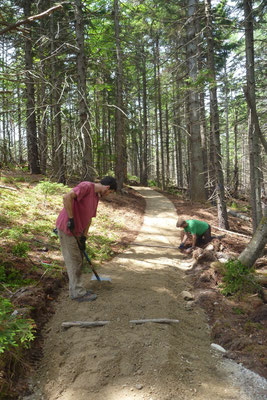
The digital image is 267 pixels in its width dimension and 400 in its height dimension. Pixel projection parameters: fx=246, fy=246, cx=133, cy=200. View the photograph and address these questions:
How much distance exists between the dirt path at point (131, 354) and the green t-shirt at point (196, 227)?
9.11ft

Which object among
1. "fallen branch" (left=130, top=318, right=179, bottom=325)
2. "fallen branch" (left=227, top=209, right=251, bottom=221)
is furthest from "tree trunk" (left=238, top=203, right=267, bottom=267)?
"fallen branch" (left=227, top=209, right=251, bottom=221)

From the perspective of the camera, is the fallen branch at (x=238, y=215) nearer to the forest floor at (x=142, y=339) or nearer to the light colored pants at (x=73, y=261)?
the forest floor at (x=142, y=339)

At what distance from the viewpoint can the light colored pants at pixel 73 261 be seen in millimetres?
4215

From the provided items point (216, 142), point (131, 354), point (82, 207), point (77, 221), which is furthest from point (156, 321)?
point (216, 142)

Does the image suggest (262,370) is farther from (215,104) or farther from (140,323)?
(215,104)

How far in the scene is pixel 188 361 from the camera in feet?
9.89

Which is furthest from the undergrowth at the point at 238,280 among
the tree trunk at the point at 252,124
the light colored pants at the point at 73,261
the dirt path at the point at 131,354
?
the tree trunk at the point at 252,124

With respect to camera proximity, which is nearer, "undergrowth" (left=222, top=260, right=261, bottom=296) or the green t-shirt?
"undergrowth" (left=222, top=260, right=261, bottom=296)

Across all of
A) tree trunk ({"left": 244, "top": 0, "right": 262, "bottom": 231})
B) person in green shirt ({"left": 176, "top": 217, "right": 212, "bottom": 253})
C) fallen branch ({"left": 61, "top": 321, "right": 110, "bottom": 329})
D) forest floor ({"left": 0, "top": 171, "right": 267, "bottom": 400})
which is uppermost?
tree trunk ({"left": 244, "top": 0, "right": 262, "bottom": 231})

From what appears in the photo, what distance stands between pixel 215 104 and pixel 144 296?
25.6ft

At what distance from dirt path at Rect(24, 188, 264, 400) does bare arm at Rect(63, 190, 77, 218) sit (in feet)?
5.24

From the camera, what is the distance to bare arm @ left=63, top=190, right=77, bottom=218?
392 cm

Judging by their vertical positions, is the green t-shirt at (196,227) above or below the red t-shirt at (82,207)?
below

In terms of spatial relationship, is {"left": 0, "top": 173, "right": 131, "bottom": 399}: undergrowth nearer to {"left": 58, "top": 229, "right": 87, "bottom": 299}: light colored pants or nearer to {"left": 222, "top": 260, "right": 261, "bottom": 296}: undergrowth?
{"left": 58, "top": 229, "right": 87, "bottom": 299}: light colored pants
